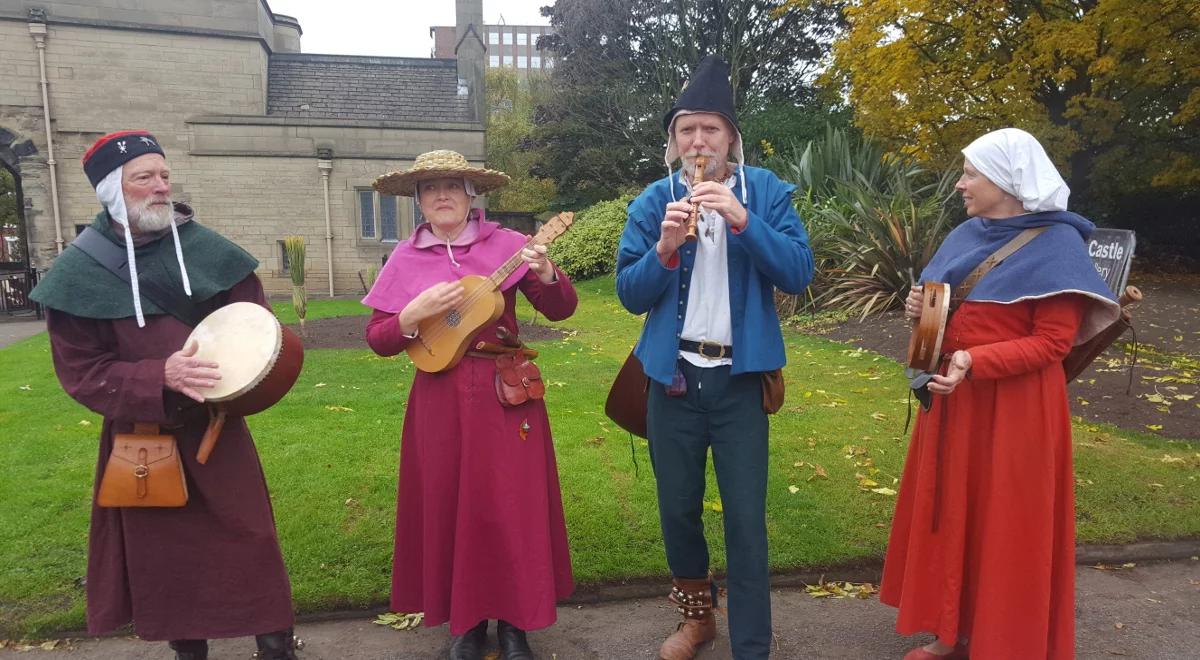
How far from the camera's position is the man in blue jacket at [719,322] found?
2.62m

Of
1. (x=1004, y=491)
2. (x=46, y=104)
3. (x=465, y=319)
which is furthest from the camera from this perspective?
(x=46, y=104)

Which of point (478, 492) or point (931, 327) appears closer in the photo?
point (931, 327)

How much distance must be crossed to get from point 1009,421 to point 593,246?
15.3m

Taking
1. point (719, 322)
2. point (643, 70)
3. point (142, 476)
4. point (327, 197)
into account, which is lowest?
point (142, 476)

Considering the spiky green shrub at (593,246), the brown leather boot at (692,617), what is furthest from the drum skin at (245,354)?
the spiky green shrub at (593,246)

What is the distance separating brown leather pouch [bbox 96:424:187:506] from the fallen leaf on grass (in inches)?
50.6

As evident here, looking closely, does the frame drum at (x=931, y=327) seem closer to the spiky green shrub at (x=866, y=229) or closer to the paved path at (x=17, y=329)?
the spiky green shrub at (x=866, y=229)

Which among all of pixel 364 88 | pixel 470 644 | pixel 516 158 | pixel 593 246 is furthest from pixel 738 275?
pixel 516 158

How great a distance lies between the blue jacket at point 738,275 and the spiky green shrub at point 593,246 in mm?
14393

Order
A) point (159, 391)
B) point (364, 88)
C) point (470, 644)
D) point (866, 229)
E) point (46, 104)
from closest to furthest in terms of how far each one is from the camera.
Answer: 1. point (159, 391)
2. point (470, 644)
3. point (866, 229)
4. point (46, 104)
5. point (364, 88)

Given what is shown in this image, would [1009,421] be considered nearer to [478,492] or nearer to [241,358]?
[478,492]

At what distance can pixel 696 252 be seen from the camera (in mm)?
2729

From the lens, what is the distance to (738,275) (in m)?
2.65

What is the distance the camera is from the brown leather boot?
10.0ft
